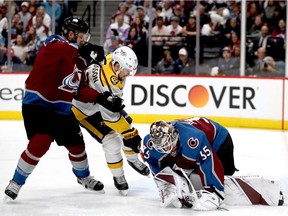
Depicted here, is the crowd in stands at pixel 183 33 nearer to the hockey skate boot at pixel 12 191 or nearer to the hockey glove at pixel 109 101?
the hockey glove at pixel 109 101

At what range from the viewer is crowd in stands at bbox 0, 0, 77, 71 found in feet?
34.2

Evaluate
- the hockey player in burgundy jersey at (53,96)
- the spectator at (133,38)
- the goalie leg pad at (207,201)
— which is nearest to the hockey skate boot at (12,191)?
the hockey player in burgundy jersey at (53,96)

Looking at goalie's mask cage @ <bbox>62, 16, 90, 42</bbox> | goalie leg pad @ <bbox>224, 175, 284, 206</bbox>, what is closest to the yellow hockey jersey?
goalie's mask cage @ <bbox>62, 16, 90, 42</bbox>

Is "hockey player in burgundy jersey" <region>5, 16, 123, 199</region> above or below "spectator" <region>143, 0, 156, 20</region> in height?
below

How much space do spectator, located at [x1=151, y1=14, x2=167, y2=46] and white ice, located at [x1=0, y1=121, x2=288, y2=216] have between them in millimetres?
2221

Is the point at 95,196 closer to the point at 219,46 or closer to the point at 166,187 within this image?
the point at 166,187

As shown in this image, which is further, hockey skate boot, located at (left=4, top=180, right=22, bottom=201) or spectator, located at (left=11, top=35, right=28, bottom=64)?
spectator, located at (left=11, top=35, right=28, bottom=64)

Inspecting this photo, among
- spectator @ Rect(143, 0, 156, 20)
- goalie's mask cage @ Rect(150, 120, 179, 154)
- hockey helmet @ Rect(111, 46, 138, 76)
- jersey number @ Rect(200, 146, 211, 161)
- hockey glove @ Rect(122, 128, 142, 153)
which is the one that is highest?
spectator @ Rect(143, 0, 156, 20)

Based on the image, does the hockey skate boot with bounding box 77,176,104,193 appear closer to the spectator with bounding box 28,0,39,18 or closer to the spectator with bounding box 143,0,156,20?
the spectator with bounding box 143,0,156,20

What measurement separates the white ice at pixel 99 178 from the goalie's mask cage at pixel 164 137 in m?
0.42

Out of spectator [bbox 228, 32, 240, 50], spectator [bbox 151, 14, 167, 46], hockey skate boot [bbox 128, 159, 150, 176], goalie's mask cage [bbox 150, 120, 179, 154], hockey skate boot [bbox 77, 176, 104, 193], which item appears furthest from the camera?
spectator [bbox 151, 14, 167, 46]

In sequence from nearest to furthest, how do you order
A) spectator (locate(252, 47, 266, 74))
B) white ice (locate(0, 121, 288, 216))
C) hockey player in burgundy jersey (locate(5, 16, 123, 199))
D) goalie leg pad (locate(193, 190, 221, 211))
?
goalie leg pad (locate(193, 190, 221, 211))
white ice (locate(0, 121, 288, 216))
hockey player in burgundy jersey (locate(5, 16, 123, 199))
spectator (locate(252, 47, 266, 74))

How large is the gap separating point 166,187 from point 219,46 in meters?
5.69

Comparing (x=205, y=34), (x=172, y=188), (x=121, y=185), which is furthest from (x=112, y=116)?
(x=205, y=34)
